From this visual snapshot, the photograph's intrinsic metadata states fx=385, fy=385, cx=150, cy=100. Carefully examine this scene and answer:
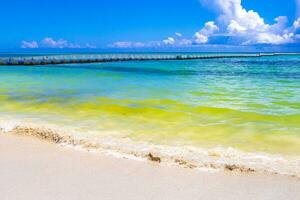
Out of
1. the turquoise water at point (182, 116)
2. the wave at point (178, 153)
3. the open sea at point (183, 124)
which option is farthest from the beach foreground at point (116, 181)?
the turquoise water at point (182, 116)

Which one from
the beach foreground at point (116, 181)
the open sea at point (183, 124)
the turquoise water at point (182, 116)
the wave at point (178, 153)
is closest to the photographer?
the beach foreground at point (116, 181)

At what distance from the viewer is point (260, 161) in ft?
18.4

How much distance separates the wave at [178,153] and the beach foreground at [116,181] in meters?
0.24

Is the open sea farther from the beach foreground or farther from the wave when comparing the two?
the beach foreground

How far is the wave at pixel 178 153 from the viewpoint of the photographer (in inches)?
205

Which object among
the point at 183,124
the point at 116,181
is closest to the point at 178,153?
the point at 116,181

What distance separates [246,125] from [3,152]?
5.08m

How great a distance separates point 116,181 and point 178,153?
1.55 m

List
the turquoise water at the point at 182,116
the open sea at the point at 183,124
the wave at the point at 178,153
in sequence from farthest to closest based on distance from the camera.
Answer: the turquoise water at the point at 182,116
the open sea at the point at 183,124
the wave at the point at 178,153

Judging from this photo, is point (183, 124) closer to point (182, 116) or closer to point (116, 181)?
point (182, 116)

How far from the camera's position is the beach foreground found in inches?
165

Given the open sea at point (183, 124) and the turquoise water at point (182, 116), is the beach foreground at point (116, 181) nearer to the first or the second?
the open sea at point (183, 124)

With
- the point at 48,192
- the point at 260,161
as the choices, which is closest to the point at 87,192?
the point at 48,192

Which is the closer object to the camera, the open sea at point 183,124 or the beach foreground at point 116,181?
the beach foreground at point 116,181
